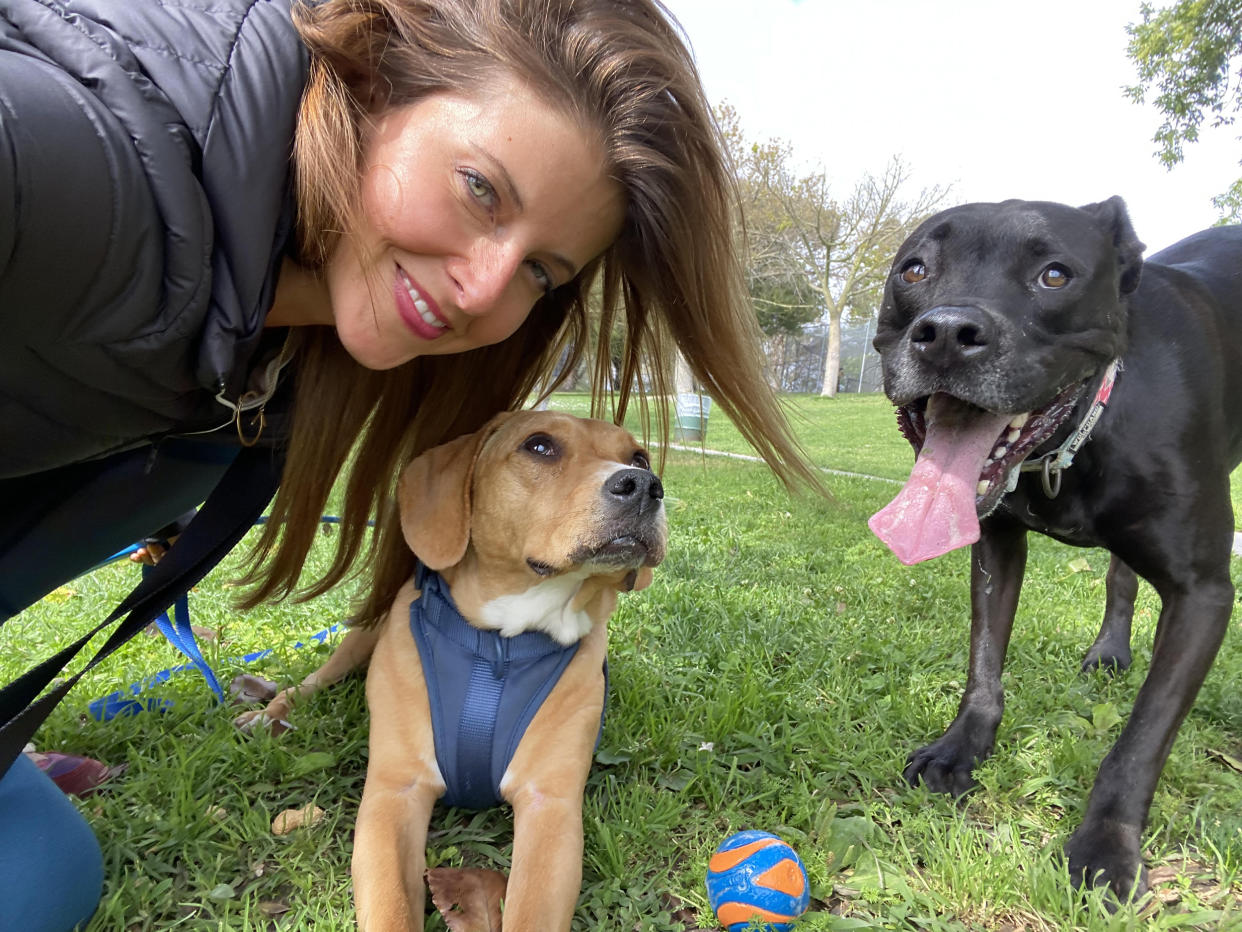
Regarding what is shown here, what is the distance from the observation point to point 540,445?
2.68 m

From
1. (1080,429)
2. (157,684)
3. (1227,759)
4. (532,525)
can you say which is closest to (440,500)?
(532,525)

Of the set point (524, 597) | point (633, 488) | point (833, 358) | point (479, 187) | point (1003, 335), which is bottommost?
point (833, 358)

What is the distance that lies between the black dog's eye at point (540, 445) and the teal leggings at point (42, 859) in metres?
1.58

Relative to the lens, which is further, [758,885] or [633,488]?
[633,488]

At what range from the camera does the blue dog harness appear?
222cm

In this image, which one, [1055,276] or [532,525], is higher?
[1055,276]

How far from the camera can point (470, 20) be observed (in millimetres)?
2033

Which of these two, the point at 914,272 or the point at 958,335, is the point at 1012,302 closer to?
the point at 958,335

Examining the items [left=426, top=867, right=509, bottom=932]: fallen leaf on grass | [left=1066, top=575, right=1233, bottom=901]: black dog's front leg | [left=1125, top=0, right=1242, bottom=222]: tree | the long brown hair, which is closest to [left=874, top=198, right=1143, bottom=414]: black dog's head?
the long brown hair

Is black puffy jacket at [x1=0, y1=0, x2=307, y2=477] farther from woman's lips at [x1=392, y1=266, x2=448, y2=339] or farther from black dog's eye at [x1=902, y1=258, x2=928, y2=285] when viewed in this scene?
black dog's eye at [x1=902, y1=258, x2=928, y2=285]

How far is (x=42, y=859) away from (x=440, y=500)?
1321 mm

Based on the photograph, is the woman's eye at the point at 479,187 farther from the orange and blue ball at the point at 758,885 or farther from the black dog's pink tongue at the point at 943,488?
the orange and blue ball at the point at 758,885

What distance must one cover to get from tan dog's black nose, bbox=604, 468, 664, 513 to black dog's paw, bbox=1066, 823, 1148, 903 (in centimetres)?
148

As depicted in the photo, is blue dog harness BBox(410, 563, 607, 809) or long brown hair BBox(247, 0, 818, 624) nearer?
long brown hair BBox(247, 0, 818, 624)
